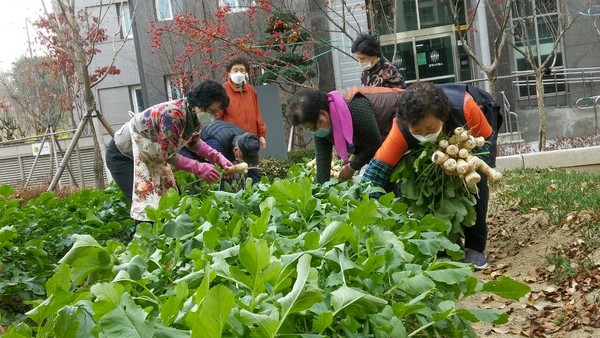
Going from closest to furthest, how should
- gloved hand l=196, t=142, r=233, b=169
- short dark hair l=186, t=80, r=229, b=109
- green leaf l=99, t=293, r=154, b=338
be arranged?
green leaf l=99, t=293, r=154, b=338
short dark hair l=186, t=80, r=229, b=109
gloved hand l=196, t=142, r=233, b=169

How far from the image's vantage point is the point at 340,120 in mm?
5305

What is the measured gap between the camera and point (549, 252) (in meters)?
5.45

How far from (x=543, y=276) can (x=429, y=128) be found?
3.95ft

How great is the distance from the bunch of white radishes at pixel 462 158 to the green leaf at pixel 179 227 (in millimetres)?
1776

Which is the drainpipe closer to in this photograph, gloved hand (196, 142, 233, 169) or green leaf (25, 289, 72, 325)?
gloved hand (196, 142, 233, 169)

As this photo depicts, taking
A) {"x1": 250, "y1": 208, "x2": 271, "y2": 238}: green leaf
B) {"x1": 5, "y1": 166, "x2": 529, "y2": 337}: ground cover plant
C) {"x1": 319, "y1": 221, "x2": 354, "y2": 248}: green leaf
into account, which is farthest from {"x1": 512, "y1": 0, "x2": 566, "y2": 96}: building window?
{"x1": 319, "y1": 221, "x2": 354, "y2": 248}: green leaf

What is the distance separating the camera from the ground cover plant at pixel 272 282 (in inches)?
72.4

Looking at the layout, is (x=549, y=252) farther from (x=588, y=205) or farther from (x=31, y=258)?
(x=31, y=258)

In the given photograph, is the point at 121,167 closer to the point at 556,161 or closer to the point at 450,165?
the point at 450,165

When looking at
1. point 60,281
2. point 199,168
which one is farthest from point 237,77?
point 60,281

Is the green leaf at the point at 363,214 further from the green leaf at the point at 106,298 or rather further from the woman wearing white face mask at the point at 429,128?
the woman wearing white face mask at the point at 429,128

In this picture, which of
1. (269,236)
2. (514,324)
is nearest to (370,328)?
(269,236)

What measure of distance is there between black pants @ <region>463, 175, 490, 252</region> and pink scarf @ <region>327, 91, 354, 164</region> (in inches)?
34.4

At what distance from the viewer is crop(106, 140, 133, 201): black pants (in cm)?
627
